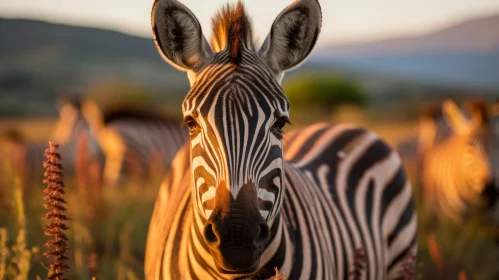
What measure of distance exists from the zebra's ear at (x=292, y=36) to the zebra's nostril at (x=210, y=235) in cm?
97

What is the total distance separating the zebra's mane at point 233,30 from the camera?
2.39 m

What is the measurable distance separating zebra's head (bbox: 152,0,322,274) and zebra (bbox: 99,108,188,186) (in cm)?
873

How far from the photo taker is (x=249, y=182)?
6.77 feet

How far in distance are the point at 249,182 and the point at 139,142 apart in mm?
10191

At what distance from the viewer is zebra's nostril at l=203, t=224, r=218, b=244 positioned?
2.01 metres

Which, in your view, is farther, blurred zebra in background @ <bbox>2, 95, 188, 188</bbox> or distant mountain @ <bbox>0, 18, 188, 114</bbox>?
distant mountain @ <bbox>0, 18, 188, 114</bbox>

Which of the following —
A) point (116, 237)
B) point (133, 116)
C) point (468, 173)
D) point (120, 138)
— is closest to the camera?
point (116, 237)

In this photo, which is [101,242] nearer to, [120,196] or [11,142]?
[120,196]

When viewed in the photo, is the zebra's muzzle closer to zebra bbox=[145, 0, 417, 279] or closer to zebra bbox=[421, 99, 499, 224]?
zebra bbox=[145, 0, 417, 279]

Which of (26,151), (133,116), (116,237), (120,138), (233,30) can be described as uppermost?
(133,116)

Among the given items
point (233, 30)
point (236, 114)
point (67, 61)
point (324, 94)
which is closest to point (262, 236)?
point (236, 114)

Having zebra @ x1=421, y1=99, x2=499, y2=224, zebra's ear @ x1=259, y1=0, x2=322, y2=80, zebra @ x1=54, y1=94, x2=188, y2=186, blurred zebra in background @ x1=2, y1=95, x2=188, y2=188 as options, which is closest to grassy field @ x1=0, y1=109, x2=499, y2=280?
zebra @ x1=421, y1=99, x2=499, y2=224

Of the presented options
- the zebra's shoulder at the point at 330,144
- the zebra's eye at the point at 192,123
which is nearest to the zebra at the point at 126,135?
the zebra's shoulder at the point at 330,144

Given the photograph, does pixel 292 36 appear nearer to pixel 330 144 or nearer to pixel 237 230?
pixel 237 230
